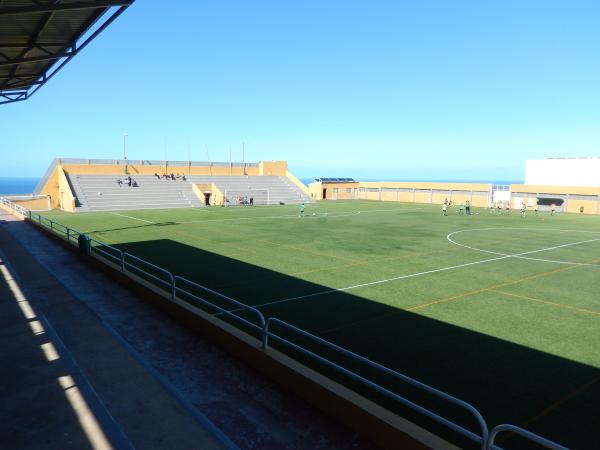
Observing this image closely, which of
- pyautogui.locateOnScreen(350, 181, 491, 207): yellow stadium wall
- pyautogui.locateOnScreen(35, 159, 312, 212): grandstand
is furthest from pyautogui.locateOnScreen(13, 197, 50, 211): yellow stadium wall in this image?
pyautogui.locateOnScreen(350, 181, 491, 207): yellow stadium wall

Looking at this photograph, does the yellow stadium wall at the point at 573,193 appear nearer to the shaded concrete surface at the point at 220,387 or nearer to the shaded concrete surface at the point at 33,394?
the shaded concrete surface at the point at 220,387

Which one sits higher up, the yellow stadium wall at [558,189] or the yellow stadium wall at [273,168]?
the yellow stadium wall at [273,168]

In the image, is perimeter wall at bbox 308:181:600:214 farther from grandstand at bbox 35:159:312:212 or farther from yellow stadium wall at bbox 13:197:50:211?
yellow stadium wall at bbox 13:197:50:211

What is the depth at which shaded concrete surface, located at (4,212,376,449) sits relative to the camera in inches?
→ 249

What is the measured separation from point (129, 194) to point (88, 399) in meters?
49.7

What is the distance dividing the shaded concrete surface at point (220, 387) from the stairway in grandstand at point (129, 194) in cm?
3881

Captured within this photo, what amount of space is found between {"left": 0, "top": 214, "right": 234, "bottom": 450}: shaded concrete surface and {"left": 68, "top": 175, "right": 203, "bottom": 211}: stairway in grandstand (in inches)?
1594

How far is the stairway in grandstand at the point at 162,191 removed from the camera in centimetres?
4975

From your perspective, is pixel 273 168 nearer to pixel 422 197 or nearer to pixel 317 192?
pixel 317 192

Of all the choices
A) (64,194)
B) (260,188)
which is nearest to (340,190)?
(260,188)

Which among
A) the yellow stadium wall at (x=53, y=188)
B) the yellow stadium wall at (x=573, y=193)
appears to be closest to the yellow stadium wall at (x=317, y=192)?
the yellow stadium wall at (x=573, y=193)

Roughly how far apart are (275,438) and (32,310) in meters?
9.42

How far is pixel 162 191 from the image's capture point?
5634 cm

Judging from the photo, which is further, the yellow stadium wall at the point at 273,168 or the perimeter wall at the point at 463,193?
the yellow stadium wall at the point at 273,168
